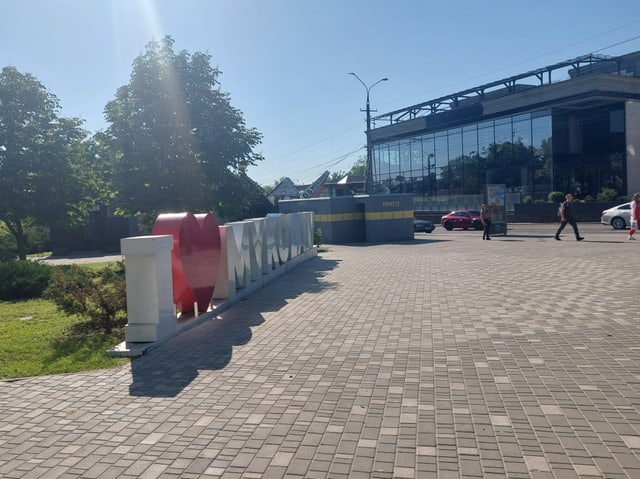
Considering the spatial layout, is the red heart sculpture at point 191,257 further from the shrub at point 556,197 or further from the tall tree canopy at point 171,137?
the shrub at point 556,197

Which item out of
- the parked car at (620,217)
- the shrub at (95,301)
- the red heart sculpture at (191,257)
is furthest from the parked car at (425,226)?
the shrub at (95,301)

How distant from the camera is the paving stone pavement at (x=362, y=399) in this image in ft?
13.1

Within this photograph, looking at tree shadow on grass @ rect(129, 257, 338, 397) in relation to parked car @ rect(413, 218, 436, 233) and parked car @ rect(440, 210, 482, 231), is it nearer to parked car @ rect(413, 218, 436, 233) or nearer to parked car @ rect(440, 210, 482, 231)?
parked car @ rect(413, 218, 436, 233)

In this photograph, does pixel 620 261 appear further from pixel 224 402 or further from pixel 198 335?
pixel 224 402

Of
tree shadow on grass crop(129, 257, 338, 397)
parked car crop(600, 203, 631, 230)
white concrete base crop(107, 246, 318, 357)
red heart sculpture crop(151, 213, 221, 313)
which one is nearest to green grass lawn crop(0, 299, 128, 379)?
white concrete base crop(107, 246, 318, 357)

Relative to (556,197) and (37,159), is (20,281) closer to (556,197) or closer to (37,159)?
(37,159)

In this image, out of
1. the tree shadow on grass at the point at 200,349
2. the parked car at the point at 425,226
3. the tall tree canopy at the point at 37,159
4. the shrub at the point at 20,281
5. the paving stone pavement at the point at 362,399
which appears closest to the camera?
the paving stone pavement at the point at 362,399

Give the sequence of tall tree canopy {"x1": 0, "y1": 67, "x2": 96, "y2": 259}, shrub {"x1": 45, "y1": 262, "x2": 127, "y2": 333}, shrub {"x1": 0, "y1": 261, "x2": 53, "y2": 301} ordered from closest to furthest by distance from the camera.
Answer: shrub {"x1": 45, "y1": 262, "x2": 127, "y2": 333}, shrub {"x1": 0, "y1": 261, "x2": 53, "y2": 301}, tall tree canopy {"x1": 0, "y1": 67, "x2": 96, "y2": 259}

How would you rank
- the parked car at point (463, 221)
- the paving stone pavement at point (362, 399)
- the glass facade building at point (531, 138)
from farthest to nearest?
the glass facade building at point (531, 138) → the parked car at point (463, 221) → the paving stone pavement at point (362, 399)

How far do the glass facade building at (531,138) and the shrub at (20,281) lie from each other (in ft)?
130

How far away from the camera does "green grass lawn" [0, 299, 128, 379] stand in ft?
22.1

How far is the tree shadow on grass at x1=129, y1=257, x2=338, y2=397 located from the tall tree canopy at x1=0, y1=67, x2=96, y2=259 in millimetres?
9203

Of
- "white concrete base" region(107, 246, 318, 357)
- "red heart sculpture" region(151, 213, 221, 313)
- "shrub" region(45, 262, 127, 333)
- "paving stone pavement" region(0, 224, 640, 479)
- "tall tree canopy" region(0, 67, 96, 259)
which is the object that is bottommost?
"paving stone pavement" region(0, 224, 640, 479)

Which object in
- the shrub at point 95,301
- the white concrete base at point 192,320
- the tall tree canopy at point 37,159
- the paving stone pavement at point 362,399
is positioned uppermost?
the tall tree canopy at point 37,159
